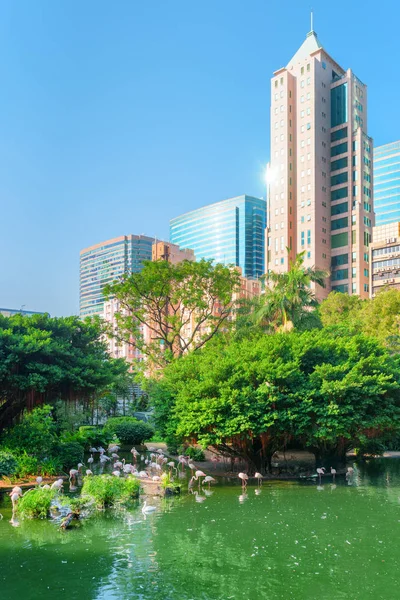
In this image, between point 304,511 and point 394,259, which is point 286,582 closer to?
point 304,511

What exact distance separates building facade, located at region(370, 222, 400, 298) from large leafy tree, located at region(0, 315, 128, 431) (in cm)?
4981

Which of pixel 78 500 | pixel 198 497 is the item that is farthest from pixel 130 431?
A: pixel 78 500

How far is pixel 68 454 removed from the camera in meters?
23.1

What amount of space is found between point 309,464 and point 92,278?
550 feet

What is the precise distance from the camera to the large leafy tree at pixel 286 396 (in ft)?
66.4

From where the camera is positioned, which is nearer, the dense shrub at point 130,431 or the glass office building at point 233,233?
the dense shrub at point 130,431

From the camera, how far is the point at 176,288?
36.2 metres

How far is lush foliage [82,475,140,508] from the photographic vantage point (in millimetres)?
16984

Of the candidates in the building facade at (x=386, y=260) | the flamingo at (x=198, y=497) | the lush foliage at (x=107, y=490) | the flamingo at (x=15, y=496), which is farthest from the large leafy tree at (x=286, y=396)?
the building facade at (x=386, y=260)

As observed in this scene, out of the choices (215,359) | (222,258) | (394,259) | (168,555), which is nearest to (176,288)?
(215,359)

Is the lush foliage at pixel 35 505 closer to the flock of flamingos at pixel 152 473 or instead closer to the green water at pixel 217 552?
the flock of flamingos at pixel 152 473

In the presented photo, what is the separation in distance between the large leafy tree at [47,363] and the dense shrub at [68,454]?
6.89 ft

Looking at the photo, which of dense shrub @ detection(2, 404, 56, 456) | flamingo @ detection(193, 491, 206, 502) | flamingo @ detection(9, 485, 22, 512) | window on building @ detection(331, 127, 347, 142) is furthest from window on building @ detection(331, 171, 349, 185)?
Result: flamingo @ detection(9, 485, 22, 512)

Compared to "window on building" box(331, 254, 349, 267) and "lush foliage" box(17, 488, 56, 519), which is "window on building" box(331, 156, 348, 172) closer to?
"window on building" box(331, 254, 349, 267)
